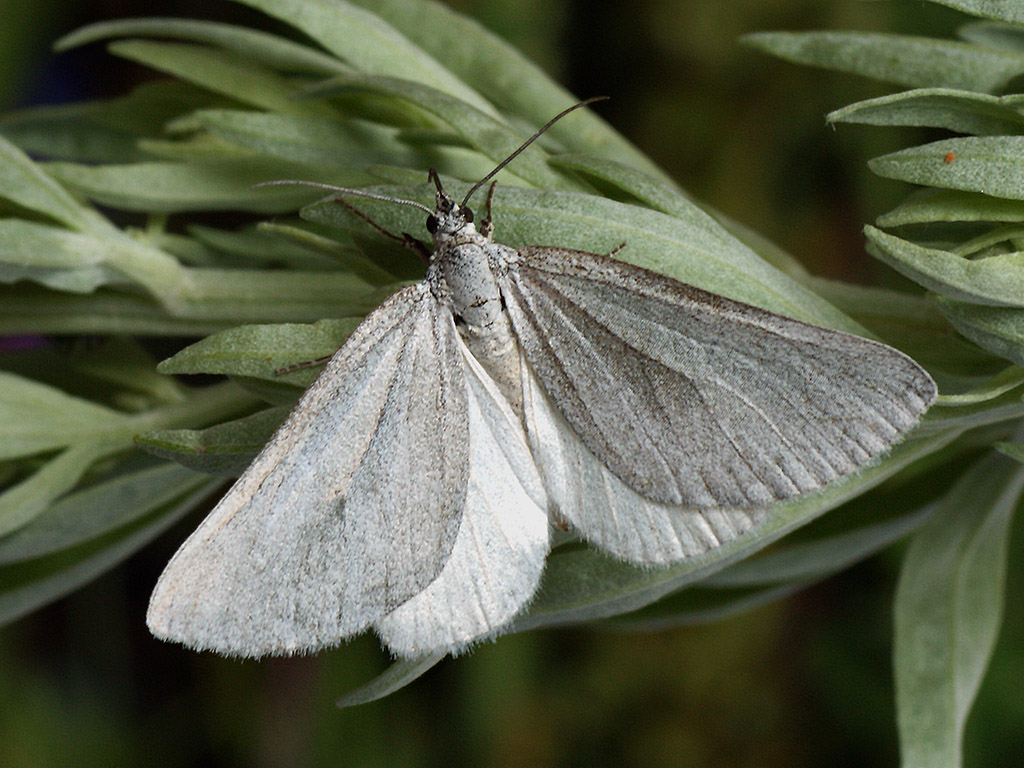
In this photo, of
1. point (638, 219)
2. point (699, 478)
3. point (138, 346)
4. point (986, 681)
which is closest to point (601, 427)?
point (699, 478)

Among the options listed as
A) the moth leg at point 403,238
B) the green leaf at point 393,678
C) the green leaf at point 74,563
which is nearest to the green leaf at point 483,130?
the moth leg at point 403,238

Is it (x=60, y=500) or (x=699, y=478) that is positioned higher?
(x=699, y=478)

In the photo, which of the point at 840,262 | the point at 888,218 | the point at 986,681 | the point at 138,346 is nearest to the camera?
the point at 888,218

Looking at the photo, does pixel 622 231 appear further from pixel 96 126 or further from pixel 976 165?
pixel 96 126

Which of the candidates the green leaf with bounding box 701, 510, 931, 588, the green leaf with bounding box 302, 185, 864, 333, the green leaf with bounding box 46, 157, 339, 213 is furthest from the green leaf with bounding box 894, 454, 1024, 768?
the green leaf with bounding box 46, 157, 339, 213

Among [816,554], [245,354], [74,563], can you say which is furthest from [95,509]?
[816,554]

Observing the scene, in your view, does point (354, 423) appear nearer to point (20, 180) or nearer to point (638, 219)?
point (638, 219)
